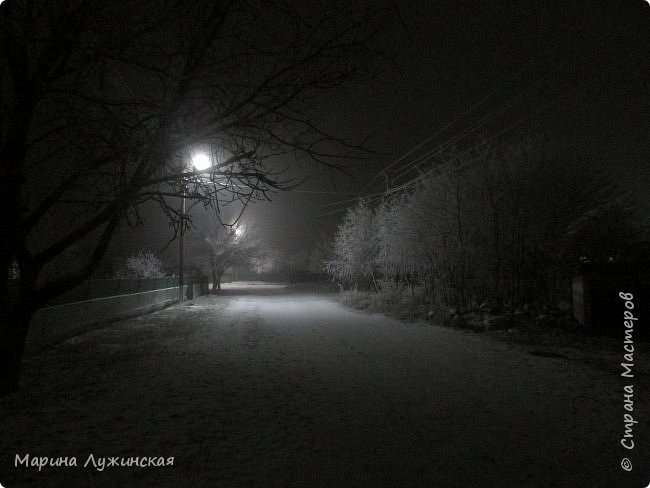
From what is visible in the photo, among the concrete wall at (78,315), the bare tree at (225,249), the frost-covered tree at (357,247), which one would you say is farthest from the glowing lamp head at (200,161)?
the bare tree at (225,249)

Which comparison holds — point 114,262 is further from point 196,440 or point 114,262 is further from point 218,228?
point 196,440

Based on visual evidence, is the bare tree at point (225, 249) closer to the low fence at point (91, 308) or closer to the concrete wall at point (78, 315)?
the low fence at point (91, 308)

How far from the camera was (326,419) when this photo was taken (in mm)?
4309

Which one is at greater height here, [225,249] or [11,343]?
[225,249]

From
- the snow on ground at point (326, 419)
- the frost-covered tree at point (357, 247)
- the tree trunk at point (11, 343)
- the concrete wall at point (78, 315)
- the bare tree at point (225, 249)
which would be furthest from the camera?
the bare tree at point (225, 249)

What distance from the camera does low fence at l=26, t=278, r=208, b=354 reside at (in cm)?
852

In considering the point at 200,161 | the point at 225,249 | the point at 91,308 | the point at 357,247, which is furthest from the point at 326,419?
the point at 225,249

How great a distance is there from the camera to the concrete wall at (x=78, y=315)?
8.31m

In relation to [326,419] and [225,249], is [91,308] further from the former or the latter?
[225,249]

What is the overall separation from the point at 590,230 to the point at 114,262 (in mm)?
39885

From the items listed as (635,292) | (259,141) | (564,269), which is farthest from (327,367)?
Answer: (564,269)

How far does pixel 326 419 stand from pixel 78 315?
9.16 metres

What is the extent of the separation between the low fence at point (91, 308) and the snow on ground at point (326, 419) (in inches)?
38.6

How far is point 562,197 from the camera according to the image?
14.1 meters
